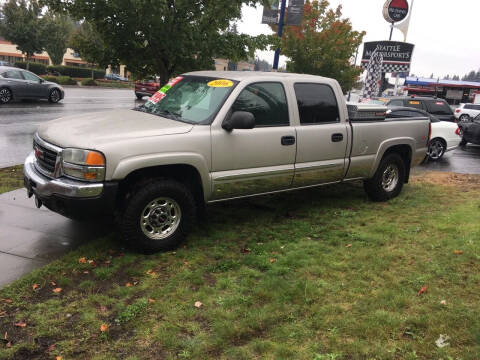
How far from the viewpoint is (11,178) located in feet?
23.6

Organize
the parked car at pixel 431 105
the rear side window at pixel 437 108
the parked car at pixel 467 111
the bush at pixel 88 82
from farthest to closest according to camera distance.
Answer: the bush at pixel 88 82 < the parked car at pixel 467 111 < the rear side window at pixel 437 108 < the parked car at pixel 431 105

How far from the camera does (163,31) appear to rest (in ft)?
26.1

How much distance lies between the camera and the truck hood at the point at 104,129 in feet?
13.8

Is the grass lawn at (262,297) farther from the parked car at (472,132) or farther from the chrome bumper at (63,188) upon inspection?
the parked car at (472,132)

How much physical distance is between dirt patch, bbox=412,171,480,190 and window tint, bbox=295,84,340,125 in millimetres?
3918

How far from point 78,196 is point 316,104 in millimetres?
3252

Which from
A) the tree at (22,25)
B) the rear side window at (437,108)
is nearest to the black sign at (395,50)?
the rear side window at (437,108)

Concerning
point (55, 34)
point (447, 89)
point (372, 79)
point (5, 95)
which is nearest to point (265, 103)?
point (5, 95)

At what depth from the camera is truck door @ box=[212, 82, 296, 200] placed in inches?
191

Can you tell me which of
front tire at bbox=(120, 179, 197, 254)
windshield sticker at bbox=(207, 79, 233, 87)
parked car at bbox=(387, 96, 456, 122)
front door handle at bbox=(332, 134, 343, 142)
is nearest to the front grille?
front tire at bbox=(120, 179, 197, 254)

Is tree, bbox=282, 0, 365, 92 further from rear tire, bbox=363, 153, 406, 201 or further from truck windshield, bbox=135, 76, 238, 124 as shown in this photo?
truck windshield, bbox=135, 76, 238, 124

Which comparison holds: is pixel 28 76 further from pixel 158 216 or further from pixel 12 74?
pixel 158 216

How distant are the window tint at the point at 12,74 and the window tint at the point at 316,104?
637 inches

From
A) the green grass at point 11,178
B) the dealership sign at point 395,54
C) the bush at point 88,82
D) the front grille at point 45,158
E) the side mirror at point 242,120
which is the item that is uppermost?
the dealership sign at point 395,54
